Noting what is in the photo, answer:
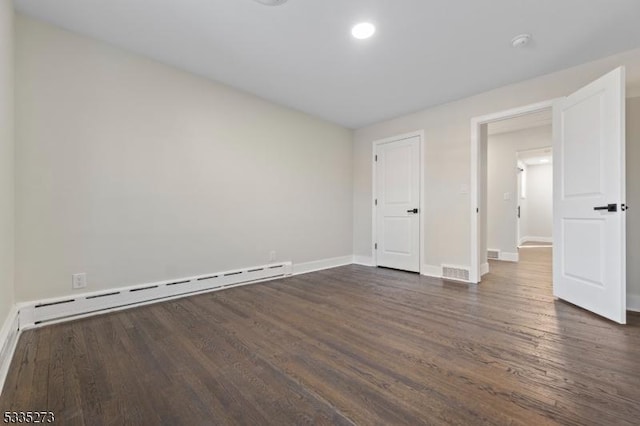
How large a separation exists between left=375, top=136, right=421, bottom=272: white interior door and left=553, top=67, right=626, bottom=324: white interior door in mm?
1667

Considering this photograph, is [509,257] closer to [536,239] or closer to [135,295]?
[536,239]

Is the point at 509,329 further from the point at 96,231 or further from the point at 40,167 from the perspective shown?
the point at 40,167

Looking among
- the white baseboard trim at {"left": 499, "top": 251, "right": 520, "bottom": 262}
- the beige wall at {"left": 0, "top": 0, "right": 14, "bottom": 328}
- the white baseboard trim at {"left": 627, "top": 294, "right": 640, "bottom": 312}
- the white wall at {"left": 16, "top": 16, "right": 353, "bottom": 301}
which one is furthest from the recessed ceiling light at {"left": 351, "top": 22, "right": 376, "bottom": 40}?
the white baseboard trim at {"left": 499, "top": 251, "right": 520, "bottom": 262}

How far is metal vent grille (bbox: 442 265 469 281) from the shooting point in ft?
11.9

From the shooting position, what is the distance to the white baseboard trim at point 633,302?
2518mm

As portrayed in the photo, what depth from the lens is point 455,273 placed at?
3.71 meters

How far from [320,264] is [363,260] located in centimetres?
90

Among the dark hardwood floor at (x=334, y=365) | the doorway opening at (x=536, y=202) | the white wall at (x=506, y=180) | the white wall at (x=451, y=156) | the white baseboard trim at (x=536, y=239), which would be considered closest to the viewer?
the dark hardwood floor at (x=334, y=365)

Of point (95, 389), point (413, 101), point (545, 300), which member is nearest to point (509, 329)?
point (545, 300)

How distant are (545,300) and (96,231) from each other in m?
4.44

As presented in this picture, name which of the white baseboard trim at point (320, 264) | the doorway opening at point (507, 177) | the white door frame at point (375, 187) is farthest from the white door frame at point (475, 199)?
the white baseboard trim at point (320, 264)

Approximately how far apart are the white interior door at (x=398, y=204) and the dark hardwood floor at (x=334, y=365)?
158 cm

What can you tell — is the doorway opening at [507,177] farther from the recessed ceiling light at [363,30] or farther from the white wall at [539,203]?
the recessed ceiling light at [363,30]

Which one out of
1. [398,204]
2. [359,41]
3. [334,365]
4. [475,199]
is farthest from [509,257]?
[334,365]
